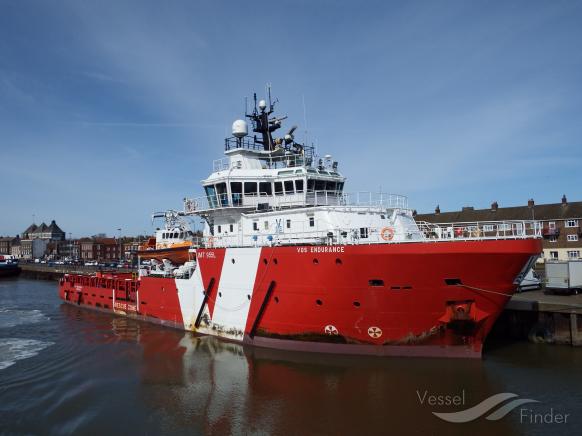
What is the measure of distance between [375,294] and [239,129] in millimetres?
12194

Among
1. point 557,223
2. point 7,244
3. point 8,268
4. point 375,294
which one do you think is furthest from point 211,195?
point 7,244

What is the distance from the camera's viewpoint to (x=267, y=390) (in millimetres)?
13508

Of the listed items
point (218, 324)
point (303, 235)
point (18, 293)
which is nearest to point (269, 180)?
point (303, 235)

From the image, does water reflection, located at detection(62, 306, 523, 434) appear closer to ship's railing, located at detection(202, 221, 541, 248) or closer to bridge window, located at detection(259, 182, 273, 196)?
ship's railing, located at detection(202, 221, 541, 248)

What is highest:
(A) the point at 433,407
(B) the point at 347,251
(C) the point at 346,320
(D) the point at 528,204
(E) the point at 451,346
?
(D) the point at 528,204

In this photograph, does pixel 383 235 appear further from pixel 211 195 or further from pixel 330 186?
pixel 211 195

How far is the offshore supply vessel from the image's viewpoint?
13750 mm

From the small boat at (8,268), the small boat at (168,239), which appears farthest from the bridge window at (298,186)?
the small boat at (8,268)

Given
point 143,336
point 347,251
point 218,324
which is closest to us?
point 347,251

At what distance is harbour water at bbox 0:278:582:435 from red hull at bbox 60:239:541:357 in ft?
2.31

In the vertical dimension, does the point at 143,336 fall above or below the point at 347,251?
below

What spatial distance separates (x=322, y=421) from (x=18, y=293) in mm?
41501

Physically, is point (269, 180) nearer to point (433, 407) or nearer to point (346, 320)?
point (346, 320)

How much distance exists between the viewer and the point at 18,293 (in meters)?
42.8
